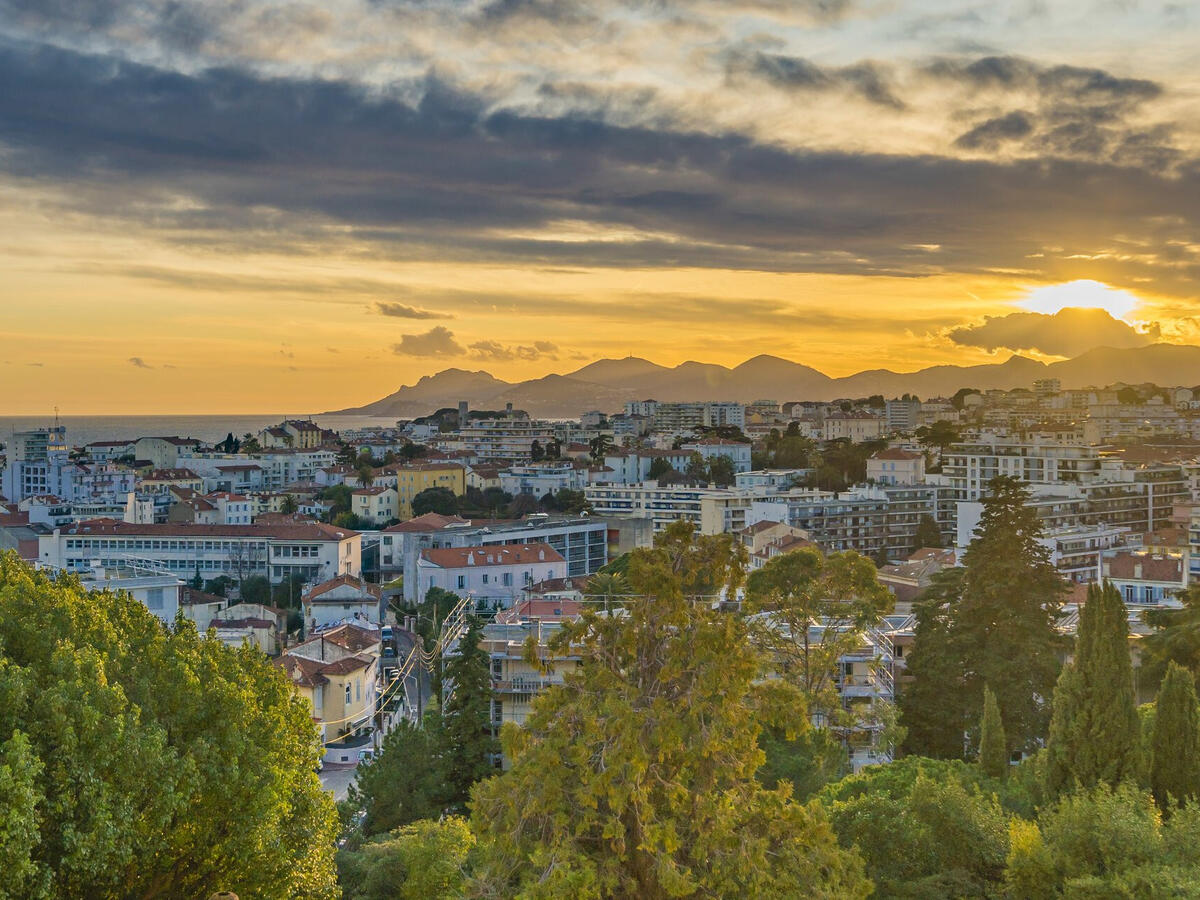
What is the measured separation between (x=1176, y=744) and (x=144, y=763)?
1019cm

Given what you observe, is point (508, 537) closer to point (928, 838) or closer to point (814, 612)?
point (814, 612)

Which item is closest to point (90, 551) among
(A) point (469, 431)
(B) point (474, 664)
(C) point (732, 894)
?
(B) point (474, 664)

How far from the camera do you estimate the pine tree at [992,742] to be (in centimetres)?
1536

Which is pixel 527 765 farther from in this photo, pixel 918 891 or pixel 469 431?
pixel 469 431

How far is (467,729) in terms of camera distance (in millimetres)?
19578

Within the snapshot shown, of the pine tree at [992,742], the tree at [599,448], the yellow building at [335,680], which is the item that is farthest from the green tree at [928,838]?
the tree at [599,448]

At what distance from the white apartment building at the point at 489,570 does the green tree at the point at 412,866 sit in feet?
106

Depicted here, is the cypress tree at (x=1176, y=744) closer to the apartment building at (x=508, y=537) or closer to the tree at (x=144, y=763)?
the tree at (x=144, y=763)

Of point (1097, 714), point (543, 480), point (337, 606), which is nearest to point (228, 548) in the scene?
point (337, 606)

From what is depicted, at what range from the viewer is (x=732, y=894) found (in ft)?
28.1

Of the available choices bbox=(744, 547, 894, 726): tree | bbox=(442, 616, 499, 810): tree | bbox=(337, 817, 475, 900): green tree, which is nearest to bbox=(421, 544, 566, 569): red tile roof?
bbox=(744, 547, 894, 726): tree

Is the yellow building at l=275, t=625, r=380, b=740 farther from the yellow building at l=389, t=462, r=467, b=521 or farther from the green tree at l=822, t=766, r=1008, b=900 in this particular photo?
the yellow building at l=389, t=462, r=467, b=521

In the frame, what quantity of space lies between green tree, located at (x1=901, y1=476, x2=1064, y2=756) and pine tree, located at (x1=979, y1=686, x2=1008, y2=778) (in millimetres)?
5260

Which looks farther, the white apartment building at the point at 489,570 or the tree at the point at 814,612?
the white apartment building at the point at 489,570
